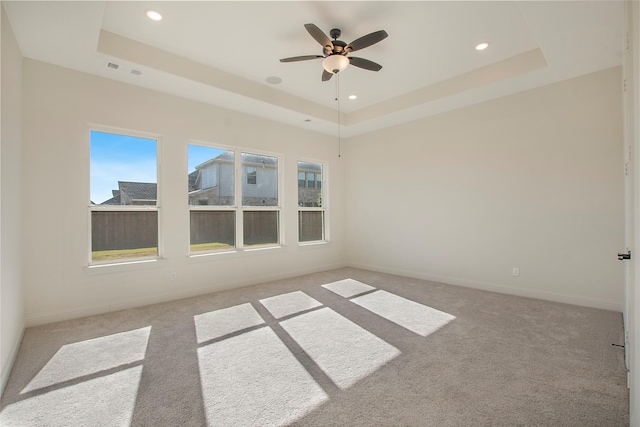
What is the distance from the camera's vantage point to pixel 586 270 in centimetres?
364

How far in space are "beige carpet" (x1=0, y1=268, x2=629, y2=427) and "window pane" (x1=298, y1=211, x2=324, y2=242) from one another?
2.22 meters

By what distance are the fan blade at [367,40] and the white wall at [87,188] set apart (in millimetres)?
2579

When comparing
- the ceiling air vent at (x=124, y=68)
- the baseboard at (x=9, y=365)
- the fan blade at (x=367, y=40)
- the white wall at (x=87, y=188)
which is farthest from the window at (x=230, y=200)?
the fan blade at (x=367, y=40)

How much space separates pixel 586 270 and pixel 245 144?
5177 millimetres

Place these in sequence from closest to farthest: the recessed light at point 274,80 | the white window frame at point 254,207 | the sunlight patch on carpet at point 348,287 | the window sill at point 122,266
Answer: the window sill at point 122,266, the recessed light at point 274,80, the sunlight patch on carpet at point 348,287, the white window frame at point 254,207

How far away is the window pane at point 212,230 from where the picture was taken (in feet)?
14.5

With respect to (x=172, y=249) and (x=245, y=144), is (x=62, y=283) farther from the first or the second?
(x=245, y=144)

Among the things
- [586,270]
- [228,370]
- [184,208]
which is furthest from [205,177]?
[586,270]

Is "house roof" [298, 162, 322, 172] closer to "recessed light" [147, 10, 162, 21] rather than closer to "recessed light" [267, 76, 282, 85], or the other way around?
"recessed light" [267, 76, 282, 85]

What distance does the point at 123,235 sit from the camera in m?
3.79

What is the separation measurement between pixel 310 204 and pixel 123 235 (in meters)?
3.29

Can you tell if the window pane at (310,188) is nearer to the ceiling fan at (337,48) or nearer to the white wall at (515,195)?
the white wall at (515,195)

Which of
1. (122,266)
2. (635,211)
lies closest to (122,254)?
(122,266)

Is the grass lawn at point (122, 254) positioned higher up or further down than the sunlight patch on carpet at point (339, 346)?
higher up
